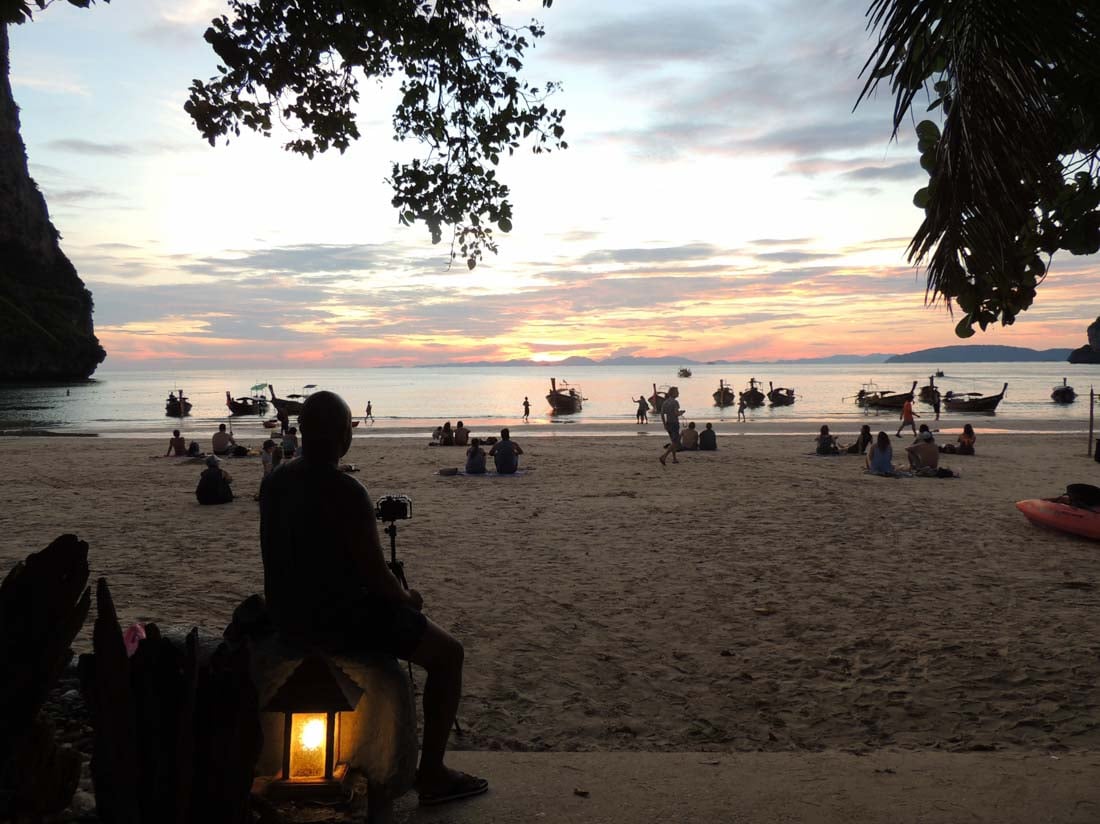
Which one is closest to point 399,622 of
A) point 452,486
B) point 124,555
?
point 124,555

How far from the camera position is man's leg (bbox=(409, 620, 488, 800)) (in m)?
3.02

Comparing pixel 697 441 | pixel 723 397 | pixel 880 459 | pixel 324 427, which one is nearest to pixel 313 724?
pixel 324 427

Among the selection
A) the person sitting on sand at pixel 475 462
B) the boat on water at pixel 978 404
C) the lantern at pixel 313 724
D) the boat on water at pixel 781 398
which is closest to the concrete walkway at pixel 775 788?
the lantern at pixel 313 724

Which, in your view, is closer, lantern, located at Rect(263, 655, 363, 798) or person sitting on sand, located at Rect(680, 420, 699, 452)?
lantern, located at Rect(263, 655, 363, 798)

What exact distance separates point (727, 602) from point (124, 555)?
23.9 feet

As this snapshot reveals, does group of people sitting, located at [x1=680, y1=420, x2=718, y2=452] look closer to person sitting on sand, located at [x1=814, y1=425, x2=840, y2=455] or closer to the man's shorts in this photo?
person sitting on sand, located at [x1=814, y1=425, x2=840, y2=455]

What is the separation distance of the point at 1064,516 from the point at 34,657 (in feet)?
36.0

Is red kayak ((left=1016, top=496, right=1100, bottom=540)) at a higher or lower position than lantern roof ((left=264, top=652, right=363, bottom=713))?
lower

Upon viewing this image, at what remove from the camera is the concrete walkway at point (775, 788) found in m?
3.17

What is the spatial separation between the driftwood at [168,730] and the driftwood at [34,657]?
0.24 meters

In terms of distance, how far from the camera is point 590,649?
18.8 feet

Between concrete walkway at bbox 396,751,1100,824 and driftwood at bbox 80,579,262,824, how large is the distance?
1.20m

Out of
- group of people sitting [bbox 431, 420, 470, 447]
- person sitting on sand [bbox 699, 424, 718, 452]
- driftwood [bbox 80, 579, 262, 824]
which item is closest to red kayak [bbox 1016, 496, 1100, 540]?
driftwood [bbox 80, 579, 262, 824]

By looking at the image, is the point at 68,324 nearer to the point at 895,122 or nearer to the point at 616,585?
the point at 895,122
